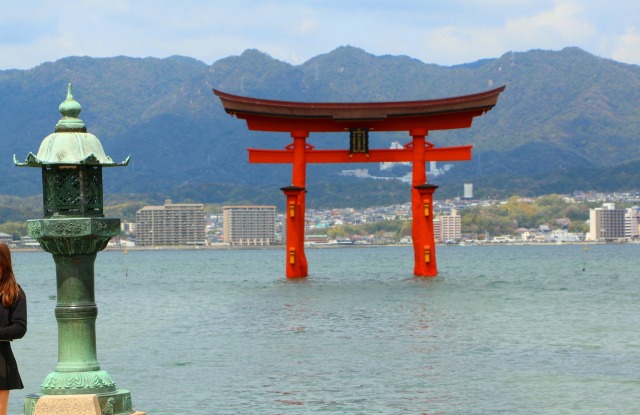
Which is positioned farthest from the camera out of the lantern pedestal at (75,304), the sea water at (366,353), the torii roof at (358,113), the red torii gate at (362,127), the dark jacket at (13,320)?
the red torii gate at (362,127)

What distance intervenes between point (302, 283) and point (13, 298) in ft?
150

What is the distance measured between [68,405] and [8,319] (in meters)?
0.83

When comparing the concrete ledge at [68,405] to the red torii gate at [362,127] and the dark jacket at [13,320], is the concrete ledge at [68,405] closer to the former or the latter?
the dark jacket at [13,320]

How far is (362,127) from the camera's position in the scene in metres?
51.8

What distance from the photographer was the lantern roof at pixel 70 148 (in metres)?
9.80

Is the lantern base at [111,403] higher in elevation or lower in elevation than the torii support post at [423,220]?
lower

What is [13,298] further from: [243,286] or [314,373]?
[243,286]

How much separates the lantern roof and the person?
Result: 32.0 inches

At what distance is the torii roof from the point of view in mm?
49562

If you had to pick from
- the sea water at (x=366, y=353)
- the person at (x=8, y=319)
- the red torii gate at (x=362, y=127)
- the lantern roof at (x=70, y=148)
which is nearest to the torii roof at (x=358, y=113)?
the red torii gate at (x=362, y=127)

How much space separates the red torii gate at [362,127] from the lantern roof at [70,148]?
128 feet

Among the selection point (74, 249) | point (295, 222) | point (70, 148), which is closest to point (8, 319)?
point (74, 249)

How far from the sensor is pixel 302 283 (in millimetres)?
55031

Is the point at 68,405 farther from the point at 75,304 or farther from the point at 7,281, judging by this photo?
the point at 7,281
